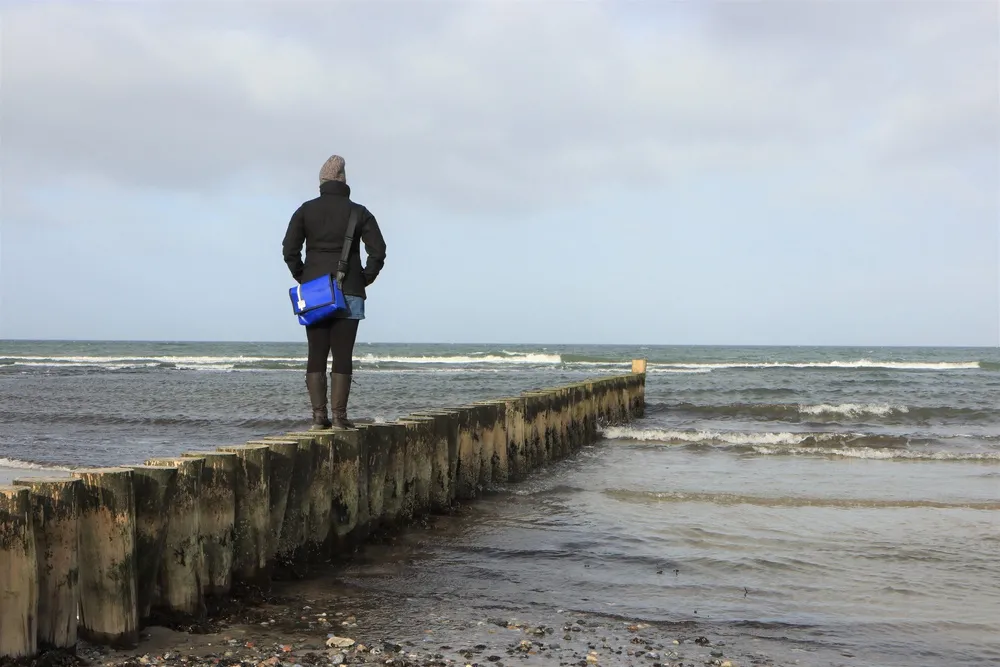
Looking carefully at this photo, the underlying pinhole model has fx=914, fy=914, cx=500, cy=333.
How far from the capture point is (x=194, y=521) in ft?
15.5

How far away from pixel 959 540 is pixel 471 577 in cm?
438

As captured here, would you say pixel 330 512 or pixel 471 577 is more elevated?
pixel 330 512

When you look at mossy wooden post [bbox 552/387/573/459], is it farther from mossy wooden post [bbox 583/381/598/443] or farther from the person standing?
the person standing

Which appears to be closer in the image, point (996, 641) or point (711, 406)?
point (996, 641)

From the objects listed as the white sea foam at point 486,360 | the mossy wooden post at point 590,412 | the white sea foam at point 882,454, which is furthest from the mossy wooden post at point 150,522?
the white sea foam at point 486,360

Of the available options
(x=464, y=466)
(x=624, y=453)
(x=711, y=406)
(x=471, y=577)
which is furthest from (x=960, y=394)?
(x=471, y=577)

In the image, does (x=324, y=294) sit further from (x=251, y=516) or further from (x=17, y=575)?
(x=17, y=575)

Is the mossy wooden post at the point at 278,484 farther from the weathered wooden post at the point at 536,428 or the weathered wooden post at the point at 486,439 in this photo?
the weathered wooden post at the point at 536,428

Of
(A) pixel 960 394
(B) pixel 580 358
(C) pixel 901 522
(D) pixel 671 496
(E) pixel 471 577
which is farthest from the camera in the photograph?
(B) pixel 580 358

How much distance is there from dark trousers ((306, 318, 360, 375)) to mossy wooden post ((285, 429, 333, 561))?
678mm

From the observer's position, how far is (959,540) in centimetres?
771

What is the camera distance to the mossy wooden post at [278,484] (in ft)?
17.9

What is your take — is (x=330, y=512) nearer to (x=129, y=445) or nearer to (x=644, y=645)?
(x=644, y=645)

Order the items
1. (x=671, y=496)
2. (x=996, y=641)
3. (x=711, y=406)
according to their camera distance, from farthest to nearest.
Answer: (x=711, y=406) < (x=671, y=496) < (x=996, y=641)
